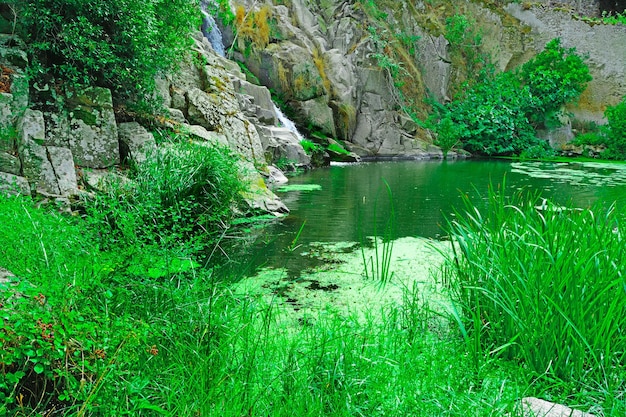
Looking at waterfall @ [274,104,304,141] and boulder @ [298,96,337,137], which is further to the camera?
boulder @ [298,96,337,137]

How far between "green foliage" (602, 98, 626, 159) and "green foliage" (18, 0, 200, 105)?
62.2 feet

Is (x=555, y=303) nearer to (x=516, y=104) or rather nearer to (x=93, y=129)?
(x=93, y=129)

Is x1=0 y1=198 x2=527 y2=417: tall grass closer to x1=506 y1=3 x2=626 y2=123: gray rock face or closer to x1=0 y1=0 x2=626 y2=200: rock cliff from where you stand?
x1=0 y1=0 x2=626 y2=200: rock cliff

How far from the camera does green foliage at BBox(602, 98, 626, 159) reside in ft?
63.3

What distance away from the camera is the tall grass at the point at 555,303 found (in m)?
2.19

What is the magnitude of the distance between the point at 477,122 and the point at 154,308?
21.4 meters

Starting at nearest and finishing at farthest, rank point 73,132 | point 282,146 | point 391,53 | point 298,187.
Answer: point 73,132 < point 298,187 < point 282,146 < point 391,53

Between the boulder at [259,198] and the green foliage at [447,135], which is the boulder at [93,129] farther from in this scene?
the green foliage at [447,135]

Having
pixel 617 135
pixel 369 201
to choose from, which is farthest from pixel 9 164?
pixel 617 135

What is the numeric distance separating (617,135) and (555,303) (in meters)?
21.0

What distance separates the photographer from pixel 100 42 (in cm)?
593

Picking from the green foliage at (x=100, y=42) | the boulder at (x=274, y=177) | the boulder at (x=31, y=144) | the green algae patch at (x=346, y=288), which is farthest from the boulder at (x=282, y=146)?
the green algae patch at (x=346, y=288)

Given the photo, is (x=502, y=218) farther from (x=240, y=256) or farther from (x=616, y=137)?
(x=616, y=137)

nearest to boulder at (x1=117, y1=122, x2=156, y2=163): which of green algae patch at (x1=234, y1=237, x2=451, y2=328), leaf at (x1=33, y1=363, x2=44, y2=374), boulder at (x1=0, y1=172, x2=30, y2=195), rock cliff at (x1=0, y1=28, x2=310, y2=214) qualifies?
rock cliff at (x1=0, y1=28, x2=310, y2=214)
